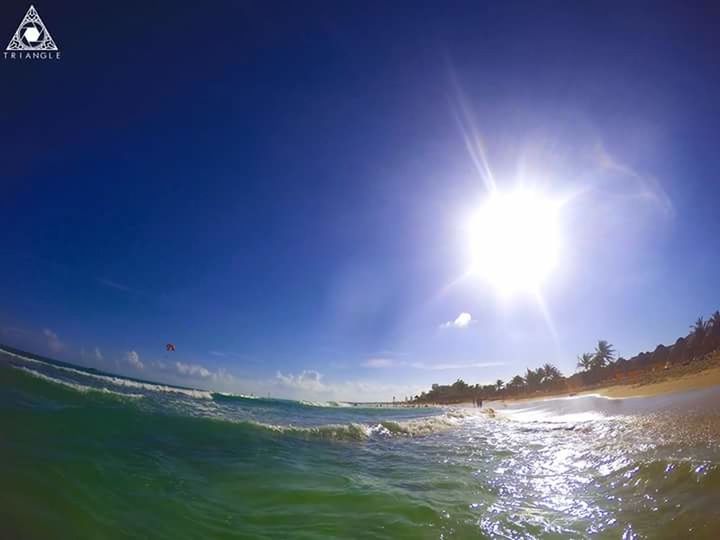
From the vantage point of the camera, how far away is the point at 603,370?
209 ft

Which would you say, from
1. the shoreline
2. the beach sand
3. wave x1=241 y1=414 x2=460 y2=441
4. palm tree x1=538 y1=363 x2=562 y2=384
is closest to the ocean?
wave x1=241 y1=414 x2=460 y2=441

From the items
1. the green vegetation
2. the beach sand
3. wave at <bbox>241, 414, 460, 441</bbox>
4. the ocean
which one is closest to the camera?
the ocean

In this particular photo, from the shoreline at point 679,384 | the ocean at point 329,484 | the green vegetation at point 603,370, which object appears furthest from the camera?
the green vegetation at point 603,370

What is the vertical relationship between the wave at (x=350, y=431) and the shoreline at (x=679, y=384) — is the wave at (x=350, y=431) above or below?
below

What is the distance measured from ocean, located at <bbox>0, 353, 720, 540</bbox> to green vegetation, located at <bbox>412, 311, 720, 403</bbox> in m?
41.9

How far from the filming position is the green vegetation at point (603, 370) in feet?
131

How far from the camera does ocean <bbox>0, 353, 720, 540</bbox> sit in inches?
141

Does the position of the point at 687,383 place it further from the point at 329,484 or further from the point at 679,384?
the point at 329,484

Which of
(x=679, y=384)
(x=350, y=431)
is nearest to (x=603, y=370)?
(x=679, y=384)

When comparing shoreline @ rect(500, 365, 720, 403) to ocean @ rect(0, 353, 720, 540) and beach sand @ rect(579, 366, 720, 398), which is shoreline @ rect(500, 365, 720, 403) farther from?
ocean @ rect(0, 353, 720, 540)

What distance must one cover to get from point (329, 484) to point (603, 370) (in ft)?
258

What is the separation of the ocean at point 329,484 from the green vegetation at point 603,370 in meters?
41.9

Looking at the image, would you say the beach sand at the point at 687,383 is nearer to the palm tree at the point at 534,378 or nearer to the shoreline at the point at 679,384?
the shoreline at the point at 679,384

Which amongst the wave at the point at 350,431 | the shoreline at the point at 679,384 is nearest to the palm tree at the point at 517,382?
the shoreline at the point at 679,384
